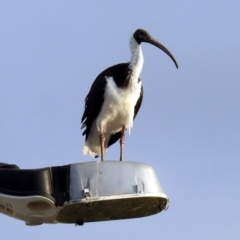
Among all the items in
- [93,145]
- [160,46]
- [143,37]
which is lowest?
[93,145]

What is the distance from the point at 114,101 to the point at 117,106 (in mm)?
107

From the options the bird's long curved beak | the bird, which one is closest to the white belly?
the bird

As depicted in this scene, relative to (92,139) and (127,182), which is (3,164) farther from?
(92,139)

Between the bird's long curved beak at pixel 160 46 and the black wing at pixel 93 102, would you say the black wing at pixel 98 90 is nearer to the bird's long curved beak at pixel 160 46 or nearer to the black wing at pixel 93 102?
the black wing at pixel 93 102

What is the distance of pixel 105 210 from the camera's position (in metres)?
6.87

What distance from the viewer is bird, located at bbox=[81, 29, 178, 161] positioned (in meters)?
13.6

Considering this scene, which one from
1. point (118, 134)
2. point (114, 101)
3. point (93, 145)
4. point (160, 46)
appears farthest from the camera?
point (118, 134)

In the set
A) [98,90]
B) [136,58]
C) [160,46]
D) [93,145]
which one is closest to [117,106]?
[98,90]

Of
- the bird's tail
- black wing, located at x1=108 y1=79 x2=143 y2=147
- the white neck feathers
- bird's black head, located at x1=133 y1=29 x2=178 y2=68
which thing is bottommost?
the bird's tail

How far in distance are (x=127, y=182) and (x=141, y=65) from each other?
729cm

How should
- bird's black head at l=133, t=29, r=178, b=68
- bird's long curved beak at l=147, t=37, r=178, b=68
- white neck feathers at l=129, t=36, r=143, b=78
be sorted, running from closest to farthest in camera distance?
1. white neck feathers at l=129, t=36, r=143, b=78
2. bird's long curved beak at l=147, t=37, r=178, b=68
3. bird's black head at l=133, t=29, r=178, b=68

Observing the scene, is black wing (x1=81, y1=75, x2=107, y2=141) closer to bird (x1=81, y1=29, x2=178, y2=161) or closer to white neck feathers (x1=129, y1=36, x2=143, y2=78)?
bird (x1=81, y1=29, x2=178, y2=161)

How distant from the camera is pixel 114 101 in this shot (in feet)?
44.9

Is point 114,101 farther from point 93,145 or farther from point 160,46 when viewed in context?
point 160,46
